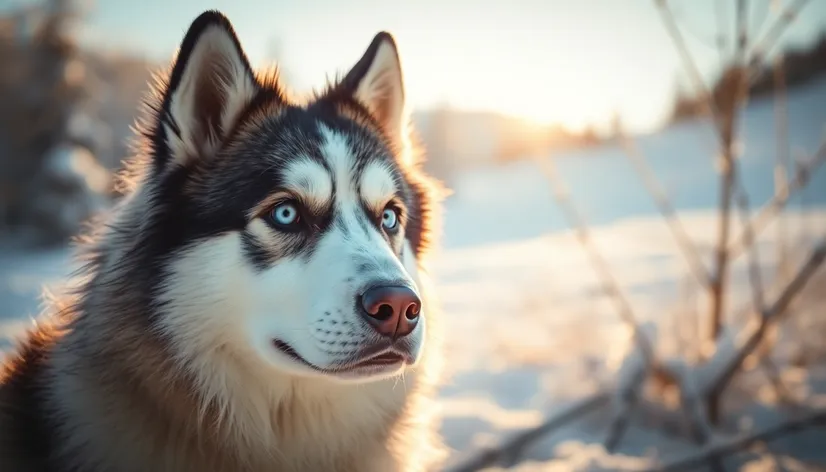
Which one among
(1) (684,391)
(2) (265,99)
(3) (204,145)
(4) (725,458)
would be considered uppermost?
(2) (265,99)

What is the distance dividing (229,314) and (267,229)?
→ 346 millimetres

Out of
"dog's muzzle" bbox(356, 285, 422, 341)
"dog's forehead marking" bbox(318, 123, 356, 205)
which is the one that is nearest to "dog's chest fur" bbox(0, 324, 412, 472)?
"dog's muzzle" bbox(356, 285, 422, 341)

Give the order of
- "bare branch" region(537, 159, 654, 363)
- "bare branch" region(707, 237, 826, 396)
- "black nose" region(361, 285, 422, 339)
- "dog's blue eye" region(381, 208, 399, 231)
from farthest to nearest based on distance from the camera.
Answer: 1. "bare branch" region(537, 159, 654, 363)
2. "bare branch" region(707, 237, 826, 396)
3. "dog's blue eye" region(381, 208, 399, 231)
4. "black nose" region(361, 285, 422, 339)

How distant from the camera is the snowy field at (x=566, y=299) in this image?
3264mm

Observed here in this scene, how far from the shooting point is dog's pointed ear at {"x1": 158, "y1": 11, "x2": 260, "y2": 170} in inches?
71.8

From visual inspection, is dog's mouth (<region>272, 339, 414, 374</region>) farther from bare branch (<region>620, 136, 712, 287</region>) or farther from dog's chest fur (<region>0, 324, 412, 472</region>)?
bare branch (<region>620, 136, 712, 287</region>)

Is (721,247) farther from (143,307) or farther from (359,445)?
(143,307)

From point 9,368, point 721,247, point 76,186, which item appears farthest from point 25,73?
point 721,247

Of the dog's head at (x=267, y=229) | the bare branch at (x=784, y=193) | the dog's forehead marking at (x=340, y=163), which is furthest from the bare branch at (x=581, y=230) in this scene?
the dog's forehead marking at (x=340, y=163)

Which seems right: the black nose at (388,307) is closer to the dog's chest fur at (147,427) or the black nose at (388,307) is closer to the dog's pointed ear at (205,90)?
the dog's chest fur at (147,427)

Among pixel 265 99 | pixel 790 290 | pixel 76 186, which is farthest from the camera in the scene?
pixel 76 186

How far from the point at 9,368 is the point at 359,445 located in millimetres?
1447

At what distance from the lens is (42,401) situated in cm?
175

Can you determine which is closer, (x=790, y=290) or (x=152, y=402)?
(x=152, y=402)
